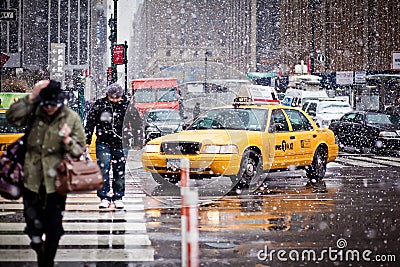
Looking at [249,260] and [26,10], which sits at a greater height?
[26,10]

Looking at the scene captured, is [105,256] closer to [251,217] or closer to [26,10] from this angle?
[251,217]

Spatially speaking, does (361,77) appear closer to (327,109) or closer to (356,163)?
(327,109)

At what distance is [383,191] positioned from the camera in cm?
1231

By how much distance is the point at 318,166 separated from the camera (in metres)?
14.1

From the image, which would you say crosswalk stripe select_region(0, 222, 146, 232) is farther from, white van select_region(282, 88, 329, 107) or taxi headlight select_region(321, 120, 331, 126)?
A: white van select_region(282, 88, 329, 107)

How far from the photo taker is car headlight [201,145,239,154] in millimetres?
11453

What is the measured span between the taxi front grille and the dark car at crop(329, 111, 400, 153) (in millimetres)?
11879

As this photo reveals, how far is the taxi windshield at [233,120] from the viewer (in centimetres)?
1258

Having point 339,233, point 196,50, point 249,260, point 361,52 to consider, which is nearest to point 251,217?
point 339,233

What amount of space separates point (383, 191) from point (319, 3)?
5732 centimetres

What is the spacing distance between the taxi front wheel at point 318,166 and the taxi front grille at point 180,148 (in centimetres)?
334

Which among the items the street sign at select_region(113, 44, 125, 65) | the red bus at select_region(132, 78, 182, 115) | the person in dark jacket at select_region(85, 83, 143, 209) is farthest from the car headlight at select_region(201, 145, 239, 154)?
the red bus at select_region(132, 78, 182, 115)

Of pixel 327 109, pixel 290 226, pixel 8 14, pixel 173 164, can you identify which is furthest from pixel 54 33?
pixel 290 226

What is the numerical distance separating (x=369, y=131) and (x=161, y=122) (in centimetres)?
796
